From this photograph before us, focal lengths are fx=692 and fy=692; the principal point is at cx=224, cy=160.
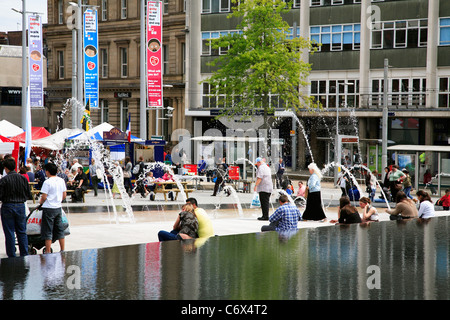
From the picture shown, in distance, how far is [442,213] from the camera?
67.1ft

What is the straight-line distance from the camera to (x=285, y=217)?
13.9m

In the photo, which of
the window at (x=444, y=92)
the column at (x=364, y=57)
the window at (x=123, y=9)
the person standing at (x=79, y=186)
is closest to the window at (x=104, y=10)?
the window at (x=123, y=9)

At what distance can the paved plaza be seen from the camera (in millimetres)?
14125

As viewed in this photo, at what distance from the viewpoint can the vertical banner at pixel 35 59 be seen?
1500 inches

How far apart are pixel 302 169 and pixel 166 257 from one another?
38441 mm

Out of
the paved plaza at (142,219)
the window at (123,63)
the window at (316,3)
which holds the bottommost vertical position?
the paved plaza at (142,219)

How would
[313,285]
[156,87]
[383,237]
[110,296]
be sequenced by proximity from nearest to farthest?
[110,296], [313,285], [383,237], [156,87]

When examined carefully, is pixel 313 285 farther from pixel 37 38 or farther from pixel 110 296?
pixel 37 38

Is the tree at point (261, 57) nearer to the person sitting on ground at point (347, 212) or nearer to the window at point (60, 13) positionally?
the person sitting on ground at point (347, 212)

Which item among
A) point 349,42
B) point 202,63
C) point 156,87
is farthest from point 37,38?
point 349,42

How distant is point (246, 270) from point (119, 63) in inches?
2054

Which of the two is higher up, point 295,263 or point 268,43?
point 268,43

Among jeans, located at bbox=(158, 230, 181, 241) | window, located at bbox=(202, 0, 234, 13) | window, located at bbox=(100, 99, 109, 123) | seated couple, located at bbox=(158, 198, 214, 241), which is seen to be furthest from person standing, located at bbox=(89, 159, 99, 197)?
window, located at bbox=(100, 99, 109, 123)

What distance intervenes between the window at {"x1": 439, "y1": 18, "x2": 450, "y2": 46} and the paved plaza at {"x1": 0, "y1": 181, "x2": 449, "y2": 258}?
20707 mm
